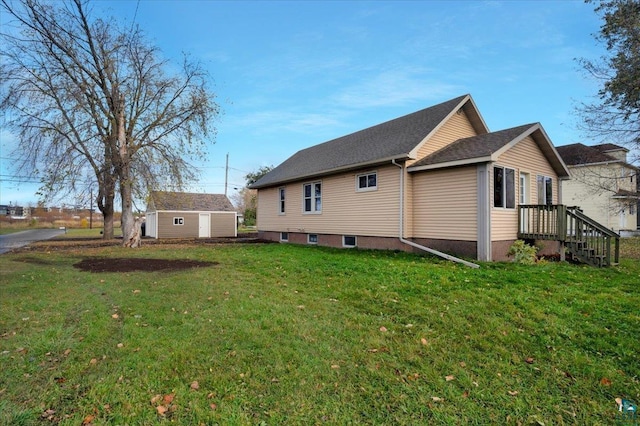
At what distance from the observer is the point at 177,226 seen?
2819 centimetres

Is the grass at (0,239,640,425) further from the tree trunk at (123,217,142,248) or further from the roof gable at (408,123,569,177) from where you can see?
the tree trunk at (123,217,142,248)

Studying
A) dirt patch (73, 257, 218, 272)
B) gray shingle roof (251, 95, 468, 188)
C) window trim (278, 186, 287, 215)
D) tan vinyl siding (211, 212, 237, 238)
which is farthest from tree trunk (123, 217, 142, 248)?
tan vinyl siding (211, 212, 237, 238)

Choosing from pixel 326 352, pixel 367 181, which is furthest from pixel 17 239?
pixel 326 352

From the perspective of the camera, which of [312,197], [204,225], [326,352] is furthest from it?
[204,225]

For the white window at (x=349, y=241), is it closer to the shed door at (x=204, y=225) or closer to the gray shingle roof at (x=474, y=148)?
the gray shingle roof at (x=474, y=148)

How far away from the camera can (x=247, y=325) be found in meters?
4.70

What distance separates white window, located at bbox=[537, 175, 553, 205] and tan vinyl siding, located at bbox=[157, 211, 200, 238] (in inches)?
968

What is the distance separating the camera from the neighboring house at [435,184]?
1031 cm

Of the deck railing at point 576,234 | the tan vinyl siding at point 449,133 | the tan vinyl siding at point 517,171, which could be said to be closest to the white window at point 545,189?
the tan vinyl siding at point 517,171

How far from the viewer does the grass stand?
2891 mm

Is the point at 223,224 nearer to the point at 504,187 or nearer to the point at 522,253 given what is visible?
the point at 504,187

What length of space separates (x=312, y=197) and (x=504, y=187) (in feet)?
27.8

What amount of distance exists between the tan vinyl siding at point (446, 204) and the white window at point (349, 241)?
114 inches

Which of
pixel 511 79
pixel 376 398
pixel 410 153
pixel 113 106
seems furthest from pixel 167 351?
pixel 113 106
